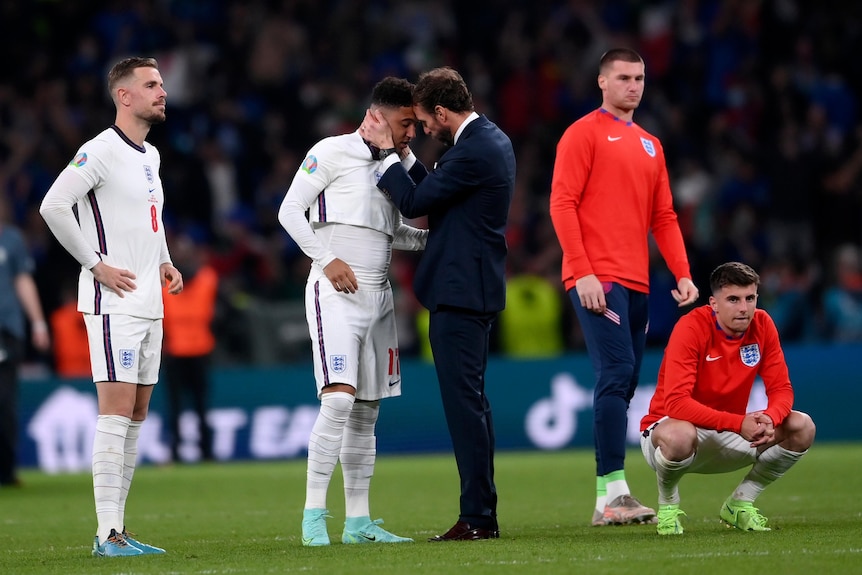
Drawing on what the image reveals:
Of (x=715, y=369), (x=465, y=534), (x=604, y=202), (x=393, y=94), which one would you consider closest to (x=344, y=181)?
(x=393, y=94)

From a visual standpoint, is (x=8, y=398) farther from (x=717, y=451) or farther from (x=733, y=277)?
(x=733, y=277)

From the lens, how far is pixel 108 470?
6.76 metres

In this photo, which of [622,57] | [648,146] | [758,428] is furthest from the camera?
[648,146]

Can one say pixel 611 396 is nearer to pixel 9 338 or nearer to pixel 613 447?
pixel 613 447

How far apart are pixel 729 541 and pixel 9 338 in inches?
284

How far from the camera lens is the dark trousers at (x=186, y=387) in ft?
48.3

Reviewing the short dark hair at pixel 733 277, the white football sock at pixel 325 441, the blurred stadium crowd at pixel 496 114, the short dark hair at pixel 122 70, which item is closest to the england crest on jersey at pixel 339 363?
the white football sock at pixel 325 441

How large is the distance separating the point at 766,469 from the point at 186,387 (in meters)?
8.89

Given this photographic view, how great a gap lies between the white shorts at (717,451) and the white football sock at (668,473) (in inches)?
3.2

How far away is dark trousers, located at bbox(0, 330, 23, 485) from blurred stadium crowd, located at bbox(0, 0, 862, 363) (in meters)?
4.74

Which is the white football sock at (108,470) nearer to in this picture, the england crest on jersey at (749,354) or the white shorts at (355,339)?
the white shorts at (355,339)

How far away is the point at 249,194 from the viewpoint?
1878 centimetres

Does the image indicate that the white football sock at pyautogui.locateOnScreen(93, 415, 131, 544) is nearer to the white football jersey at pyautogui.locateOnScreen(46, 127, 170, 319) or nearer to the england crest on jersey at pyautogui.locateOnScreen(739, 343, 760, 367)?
the white football jersey at pyautogui.locateOnScreen(46, 127, 170, 319)

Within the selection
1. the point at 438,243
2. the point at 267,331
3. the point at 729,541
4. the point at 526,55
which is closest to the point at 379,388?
the point at 438,243
